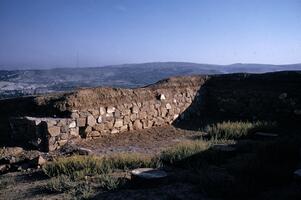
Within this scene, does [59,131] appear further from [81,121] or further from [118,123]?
[118,123]

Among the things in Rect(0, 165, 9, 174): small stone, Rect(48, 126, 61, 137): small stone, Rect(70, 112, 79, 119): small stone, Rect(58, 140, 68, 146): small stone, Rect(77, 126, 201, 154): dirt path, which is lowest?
Rect(0, 165, 9, 174): small stone

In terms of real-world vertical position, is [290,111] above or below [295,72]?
below

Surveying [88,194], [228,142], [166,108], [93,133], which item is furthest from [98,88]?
[88,194]

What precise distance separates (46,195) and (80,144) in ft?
13.8

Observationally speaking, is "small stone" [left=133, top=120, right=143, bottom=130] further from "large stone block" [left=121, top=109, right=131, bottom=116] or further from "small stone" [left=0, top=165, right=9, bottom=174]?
"small stone" [left=0, top=165, right=9, bottom=174]

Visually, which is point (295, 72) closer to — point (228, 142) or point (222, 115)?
point (222, 115)

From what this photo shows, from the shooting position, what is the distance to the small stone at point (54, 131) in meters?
9.75

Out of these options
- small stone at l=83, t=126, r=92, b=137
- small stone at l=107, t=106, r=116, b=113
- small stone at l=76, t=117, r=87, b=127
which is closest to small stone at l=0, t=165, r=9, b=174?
small stone at l=76, t=117, r=87, b=127

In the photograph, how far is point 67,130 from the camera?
1026cm

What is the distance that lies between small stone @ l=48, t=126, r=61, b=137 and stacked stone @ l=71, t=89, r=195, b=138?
0.69 meters

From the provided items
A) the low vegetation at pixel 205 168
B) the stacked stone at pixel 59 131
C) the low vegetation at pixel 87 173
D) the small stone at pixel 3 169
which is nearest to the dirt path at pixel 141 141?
the stacked stone at pixel 59 131

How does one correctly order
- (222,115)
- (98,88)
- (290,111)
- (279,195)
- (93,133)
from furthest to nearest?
(222,115), (290,111), (98,88), (93,133), (279,195)

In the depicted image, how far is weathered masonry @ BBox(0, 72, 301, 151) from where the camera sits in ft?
33.6

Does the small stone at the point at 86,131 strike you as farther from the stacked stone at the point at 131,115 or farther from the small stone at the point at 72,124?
the small stone at the point at 72,124
